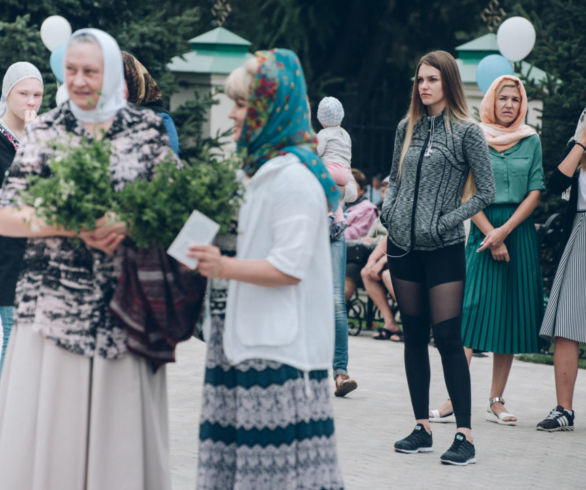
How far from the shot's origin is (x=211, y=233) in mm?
3598

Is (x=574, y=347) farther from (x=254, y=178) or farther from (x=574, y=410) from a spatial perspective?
(x=254, y=178)

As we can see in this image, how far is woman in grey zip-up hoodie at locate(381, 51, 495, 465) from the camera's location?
19.2 feet

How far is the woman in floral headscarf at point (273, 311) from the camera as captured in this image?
12.0 feet

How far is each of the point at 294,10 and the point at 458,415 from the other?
12642mm

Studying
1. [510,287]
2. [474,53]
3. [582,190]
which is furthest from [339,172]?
[474,53]

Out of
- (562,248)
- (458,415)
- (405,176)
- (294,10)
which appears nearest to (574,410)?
(562,248)

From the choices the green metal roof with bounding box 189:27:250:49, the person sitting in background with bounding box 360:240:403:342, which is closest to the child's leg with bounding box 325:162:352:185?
the person sitting in background with bounding box 360:240:403:342

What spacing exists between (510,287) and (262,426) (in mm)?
3762

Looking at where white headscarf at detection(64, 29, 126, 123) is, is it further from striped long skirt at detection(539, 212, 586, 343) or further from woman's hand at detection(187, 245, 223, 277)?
striped long skirt at detection(539, 212, 586, 343)

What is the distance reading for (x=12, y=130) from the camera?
631cm

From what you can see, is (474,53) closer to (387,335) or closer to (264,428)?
(387,335)

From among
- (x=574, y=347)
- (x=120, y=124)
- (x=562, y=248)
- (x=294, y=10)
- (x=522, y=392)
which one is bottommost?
(x=522, y=392)

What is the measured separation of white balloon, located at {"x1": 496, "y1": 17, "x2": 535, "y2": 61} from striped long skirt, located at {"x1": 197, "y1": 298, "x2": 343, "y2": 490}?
22.8 feet

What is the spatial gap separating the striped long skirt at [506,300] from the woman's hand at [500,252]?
0.06m
